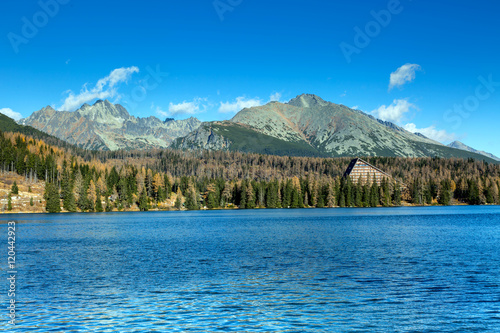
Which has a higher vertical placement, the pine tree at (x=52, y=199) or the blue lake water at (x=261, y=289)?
the pine tree at (x=52, y=199)

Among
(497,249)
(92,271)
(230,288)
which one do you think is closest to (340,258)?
(230,288)

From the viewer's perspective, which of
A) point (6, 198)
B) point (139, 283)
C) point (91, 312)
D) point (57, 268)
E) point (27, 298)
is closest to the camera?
point (91, 312)

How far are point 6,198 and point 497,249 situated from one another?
203 m

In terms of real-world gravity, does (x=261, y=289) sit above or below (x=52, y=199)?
below

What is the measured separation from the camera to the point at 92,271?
4509 cm

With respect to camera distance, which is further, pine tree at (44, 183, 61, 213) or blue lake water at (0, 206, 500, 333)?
pine tree at (44, 183, 61, 213)

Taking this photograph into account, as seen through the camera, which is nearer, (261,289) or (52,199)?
(261,289)

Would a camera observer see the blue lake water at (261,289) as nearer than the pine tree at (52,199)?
Yes

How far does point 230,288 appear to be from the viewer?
35.5m

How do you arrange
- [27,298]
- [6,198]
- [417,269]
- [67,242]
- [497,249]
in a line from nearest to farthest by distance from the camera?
[27,298]
[417,269]
[497,249]
[67,242]
[6,198]

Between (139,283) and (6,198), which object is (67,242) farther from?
(6,198)

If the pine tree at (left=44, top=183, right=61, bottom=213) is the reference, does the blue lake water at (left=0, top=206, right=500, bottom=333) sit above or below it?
below

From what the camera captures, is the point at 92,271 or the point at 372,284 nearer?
the point at 372,284

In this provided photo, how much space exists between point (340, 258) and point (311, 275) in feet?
38.2
